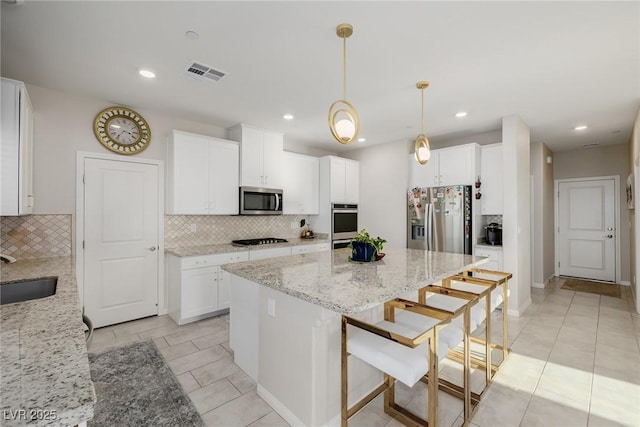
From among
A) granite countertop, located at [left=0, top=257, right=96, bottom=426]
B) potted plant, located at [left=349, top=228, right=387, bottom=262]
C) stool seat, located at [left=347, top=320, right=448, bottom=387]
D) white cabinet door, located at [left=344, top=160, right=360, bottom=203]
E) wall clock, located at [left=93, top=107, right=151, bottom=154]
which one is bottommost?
stool seat, located at [left=347, top=320, right=448, bottom=387]

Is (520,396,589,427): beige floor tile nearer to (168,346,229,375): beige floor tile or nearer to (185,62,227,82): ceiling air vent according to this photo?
(168,346,229,375): beige floor tile

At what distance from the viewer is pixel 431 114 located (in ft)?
12.1

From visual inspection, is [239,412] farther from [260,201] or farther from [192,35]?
[260,201]

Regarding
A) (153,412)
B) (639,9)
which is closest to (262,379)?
(153,412)

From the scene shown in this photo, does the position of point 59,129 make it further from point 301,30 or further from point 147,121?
point 301,30

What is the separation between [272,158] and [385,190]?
2.07 m

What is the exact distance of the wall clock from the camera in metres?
3.33

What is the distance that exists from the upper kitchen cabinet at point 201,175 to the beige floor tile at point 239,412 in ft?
7.81

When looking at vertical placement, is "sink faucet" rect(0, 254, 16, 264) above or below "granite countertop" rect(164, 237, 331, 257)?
above

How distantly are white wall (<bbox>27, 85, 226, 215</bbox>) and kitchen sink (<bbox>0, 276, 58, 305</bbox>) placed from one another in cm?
134

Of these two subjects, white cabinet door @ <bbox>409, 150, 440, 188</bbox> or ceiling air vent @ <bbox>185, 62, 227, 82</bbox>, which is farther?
white cabinet door @ <bbox>409, 150, 440, 188</bbox>

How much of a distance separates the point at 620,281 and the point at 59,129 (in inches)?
345

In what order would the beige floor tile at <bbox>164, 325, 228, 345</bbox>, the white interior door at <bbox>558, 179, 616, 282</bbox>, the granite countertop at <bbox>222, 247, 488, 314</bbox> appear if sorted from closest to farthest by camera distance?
the granite countertop at <bbox>222, 247, 488, 314</bbox> → the beige floor tile at <bbox>164, 325, 228, 345</bbox> → the white interior door at <bbox>558, 179, 616, 282</bbox>

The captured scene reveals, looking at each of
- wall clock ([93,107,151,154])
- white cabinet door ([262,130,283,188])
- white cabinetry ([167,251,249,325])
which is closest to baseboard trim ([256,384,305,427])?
white cabinetry ([167,251,249,325])
